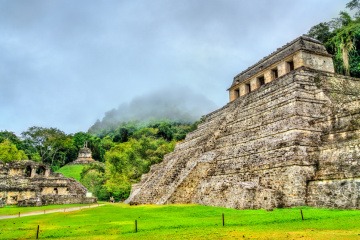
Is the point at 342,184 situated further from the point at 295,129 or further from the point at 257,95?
the point at 257,95

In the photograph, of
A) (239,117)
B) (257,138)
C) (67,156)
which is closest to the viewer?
(257,138)

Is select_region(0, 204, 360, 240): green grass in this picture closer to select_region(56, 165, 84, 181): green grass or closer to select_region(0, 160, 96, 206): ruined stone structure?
select_region(0, 160, 96, 206): ruined stone structure

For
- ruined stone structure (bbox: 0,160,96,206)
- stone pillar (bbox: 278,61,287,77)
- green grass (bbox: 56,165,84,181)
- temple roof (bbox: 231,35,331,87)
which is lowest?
ruined stone structure (bbox: 0,160,96,206)

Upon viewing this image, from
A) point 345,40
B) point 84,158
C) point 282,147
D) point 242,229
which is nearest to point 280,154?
point 282,147

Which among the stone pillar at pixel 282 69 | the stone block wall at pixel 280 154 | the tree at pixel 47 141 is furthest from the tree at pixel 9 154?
the stone pillar at pixel 282 69

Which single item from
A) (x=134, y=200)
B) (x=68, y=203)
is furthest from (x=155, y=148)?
(x=134, y=200)

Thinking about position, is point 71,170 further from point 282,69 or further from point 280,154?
point 280,154

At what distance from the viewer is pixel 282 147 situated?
14.5 metres

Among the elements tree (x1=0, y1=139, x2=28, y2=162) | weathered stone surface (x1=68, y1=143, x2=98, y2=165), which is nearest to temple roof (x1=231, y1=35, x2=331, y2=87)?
tree (x1=0, y1=139, x2=28, y2=162)

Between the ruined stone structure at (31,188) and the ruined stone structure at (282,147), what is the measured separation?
8.04m

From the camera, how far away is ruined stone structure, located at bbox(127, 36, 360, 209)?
12703 mm

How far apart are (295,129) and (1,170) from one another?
23.6 m

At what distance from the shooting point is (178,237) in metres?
7.97

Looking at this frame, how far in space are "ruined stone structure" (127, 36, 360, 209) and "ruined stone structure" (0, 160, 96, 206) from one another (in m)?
8.04
